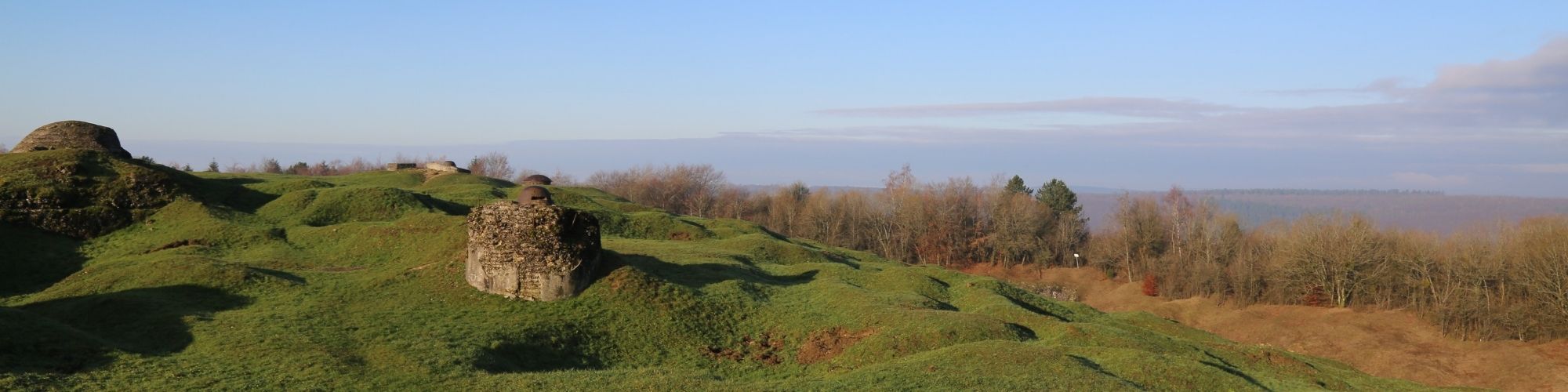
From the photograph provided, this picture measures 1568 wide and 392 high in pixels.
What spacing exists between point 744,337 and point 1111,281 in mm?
62786

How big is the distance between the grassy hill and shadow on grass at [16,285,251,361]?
0.22 feet

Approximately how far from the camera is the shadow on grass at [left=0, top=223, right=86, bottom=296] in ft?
84.3

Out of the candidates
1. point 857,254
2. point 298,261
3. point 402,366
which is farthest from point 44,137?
point 857,254

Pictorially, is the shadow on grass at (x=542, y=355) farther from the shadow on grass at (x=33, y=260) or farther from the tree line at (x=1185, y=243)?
the tree line at (x=1185, y=243)

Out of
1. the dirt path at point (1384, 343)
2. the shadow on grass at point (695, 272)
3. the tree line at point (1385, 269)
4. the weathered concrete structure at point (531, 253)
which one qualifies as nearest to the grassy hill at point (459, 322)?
the shadow on grass at point (695, 272)

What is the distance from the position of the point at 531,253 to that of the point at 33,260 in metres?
15.9

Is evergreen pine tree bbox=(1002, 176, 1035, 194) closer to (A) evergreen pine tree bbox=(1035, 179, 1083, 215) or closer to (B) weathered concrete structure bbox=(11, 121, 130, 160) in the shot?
(A) evergreen pine tree bbox=(1035, 179, 1083, 215)

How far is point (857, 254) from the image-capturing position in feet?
176

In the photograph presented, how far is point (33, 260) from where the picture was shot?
27516 mm

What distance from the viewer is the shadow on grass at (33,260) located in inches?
1012

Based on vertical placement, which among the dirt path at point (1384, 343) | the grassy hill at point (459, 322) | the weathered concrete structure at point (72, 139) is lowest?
the dirt path at point (1384, 343)

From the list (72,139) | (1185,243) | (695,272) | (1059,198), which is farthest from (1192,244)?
(72,139)

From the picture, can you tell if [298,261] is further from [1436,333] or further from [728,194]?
[728,194]

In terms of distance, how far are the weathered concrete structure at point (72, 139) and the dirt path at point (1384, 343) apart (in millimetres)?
54763
